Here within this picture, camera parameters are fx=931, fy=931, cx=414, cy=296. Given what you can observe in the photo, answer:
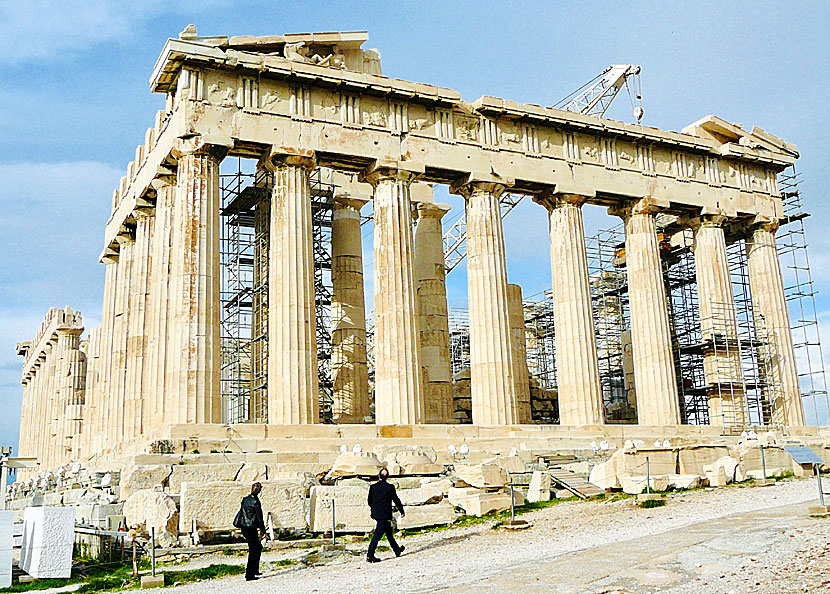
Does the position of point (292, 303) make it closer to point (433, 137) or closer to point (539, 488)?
point (433, 137)

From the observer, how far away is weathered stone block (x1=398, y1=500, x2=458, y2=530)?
733 inches

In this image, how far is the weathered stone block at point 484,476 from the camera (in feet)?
68.2

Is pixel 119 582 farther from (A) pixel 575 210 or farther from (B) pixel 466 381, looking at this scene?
(B) pixel 466 381

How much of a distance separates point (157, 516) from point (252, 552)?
3.33m

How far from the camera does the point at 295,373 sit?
27672mm

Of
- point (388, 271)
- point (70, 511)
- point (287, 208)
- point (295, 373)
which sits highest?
point (287, 208)

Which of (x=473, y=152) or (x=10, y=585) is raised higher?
(x=473, y=152)

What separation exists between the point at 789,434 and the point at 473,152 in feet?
53.5

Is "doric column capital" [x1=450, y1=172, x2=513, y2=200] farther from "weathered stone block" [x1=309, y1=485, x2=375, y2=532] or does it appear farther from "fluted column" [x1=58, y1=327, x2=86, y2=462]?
"fluted column" [x1=58, y1=327, x2=86, y2=462]

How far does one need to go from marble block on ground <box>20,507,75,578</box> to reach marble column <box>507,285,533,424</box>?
23176 millimetres

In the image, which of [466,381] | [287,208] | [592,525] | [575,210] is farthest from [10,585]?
[466,381]

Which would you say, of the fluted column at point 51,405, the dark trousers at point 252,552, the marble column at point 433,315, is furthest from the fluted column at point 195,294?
the fluted column at point 51,405

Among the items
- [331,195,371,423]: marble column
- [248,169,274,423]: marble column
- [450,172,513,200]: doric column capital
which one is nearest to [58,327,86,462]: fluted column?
[248,169,274,423]: marble column

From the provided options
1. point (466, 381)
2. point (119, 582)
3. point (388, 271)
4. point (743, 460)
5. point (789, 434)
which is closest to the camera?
point (119, 582)
